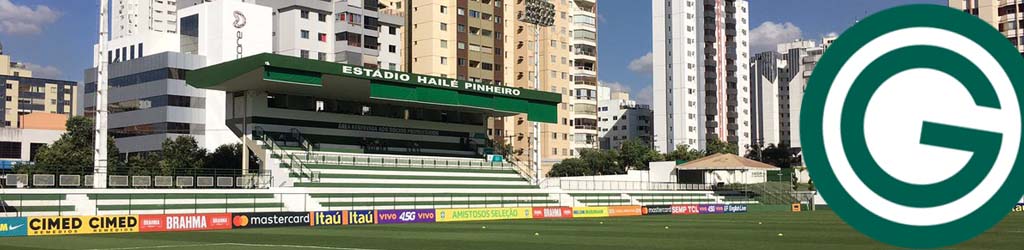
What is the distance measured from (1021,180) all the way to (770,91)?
656 feet

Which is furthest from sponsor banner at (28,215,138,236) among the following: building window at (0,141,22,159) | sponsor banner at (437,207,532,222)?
building window at (0,141,22,159)

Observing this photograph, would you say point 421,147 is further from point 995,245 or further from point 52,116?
point 52,116

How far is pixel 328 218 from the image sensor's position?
144 feet

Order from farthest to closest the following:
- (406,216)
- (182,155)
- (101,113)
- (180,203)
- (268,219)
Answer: (182,155)
(406,216)
(180,203)
(101,113)
(268,219)

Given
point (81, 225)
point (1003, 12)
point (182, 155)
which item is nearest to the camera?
point (81, 225)

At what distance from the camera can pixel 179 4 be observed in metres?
104

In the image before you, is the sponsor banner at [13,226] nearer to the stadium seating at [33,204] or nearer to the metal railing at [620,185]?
the stadium seating at [33,204]

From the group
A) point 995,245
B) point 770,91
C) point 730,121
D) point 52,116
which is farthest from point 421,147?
point 770,91

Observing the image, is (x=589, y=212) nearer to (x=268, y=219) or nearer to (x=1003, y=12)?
(x=268, y=219)

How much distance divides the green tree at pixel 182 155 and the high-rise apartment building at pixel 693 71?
8573 cm

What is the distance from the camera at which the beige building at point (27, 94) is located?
17325 cm

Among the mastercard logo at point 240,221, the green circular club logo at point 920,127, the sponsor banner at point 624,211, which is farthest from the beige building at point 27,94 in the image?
the green circular club logo at point 920,127

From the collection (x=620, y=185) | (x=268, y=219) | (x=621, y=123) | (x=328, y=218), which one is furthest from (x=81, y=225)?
(x=621, y=123)

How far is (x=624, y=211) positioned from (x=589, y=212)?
3.12 meters
